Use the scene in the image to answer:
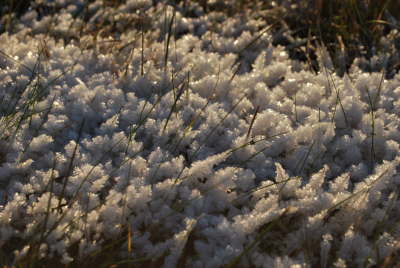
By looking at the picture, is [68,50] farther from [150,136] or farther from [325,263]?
[325,263]

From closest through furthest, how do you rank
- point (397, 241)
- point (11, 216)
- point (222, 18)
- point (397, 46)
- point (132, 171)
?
point (397, 241)
point (11, 216)
point (132, 171)
point (397, 46)
point (222, 18)

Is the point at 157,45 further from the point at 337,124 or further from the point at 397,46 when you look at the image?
the point at 397,46

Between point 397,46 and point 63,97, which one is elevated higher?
point 63,97

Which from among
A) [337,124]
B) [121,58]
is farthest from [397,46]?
[121,58]

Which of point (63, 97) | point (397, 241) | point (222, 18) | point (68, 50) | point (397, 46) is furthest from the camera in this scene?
point (222, 18)

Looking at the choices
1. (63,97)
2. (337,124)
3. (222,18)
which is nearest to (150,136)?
(63,97)

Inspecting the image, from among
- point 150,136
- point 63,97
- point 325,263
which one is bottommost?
point 325,263

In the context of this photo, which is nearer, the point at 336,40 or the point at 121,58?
the point at 121,58
